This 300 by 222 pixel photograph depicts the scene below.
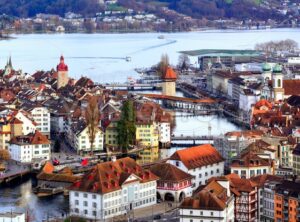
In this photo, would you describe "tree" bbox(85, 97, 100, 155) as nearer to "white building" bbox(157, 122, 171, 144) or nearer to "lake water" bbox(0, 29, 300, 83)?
"white building" bbox(157, 122, 171, 144)

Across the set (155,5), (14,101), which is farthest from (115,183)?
(155,5)

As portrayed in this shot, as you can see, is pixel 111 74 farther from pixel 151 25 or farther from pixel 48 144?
pixel 151 25

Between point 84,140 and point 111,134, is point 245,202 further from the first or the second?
point 111,134

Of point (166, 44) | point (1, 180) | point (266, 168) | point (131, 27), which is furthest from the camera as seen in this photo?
point (131, 27)

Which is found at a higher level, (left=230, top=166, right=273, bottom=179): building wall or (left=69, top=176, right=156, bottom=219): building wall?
(left=230, top=166, right=273, bottom=179): building wall

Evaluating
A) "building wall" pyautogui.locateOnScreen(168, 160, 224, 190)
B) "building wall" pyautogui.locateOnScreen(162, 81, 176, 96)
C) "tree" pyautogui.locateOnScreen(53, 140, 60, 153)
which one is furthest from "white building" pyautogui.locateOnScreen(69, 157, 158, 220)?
"building wall" pyautogui.locateOnScreen(162, 81, 176, 96)

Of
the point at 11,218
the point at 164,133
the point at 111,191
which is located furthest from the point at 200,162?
the point at 164,133
